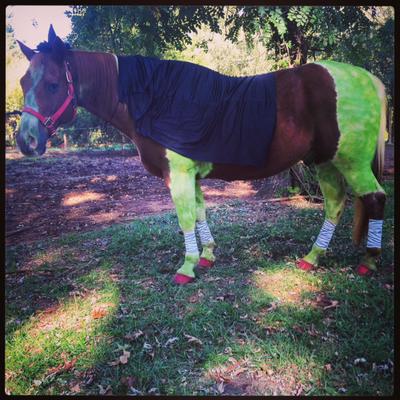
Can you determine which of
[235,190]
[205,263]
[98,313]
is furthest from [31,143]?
[235,190]

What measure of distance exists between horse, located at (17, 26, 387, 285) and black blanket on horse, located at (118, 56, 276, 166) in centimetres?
5

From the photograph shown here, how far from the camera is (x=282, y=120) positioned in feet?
7.79

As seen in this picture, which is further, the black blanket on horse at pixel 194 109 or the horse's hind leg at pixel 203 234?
the horse's hind leg at pixel 203 234

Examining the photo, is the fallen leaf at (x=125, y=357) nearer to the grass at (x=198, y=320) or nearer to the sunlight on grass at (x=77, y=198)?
the grass at (x=198, y=320)

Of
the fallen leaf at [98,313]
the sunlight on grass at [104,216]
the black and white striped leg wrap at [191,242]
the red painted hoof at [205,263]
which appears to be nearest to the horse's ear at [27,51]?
the sunlight on grass at [104,216]

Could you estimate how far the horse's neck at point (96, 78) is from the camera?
2422 millimetres

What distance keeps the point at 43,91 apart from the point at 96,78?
1.20ft

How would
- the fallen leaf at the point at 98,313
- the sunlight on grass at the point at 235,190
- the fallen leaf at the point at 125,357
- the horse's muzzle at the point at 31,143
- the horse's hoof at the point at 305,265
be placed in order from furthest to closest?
the sunlight on grass at the point at 235,190 → the horse's hoof at the point at 305,265 → the horse's muzzle at the point at 31,143 → the fallen leaf at the point at 98,313 → the fallen leaf at the point at 125,357

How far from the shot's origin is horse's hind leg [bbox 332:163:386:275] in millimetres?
2373

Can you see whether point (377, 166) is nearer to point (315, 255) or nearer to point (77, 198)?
point (315, 255)

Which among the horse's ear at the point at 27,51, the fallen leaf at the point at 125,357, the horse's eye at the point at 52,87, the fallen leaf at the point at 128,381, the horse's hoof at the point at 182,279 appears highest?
the horse's ear at the point at 27,51

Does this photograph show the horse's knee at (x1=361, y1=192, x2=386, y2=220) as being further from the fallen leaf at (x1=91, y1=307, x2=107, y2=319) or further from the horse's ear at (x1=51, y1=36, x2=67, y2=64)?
the horse's ear at (x1=51, y1=36, x2=67, y2=64)

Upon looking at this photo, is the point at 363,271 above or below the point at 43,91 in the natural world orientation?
below

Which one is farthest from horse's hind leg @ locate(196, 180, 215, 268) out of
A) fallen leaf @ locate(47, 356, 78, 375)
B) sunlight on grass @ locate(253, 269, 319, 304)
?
fallen leaf @ locate(47, 356, 78, 375)
